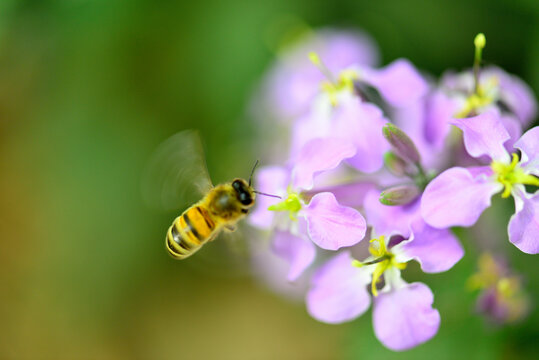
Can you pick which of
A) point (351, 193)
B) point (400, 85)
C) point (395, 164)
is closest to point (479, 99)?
point (400, 85)

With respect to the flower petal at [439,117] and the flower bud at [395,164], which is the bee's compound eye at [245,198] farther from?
the flower petal at [439,117]

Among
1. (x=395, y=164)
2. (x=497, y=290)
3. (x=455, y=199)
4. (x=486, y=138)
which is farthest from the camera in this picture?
(x=497, y=290)

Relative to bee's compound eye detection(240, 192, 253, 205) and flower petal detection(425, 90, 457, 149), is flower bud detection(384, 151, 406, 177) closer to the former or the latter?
flower petal detection(425, 90, 457, 149)

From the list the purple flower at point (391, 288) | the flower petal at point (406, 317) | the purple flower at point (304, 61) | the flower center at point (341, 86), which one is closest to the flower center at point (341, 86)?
the flower center at point (341, 86)

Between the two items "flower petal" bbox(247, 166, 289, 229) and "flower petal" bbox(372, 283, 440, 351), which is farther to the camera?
"flower petal" bbox(247, 166, 289, 229)

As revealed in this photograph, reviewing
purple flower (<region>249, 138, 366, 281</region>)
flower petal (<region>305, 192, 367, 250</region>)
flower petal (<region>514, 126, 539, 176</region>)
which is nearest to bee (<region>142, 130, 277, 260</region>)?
purple flower (<region>249, 138, 366, 281</region>)

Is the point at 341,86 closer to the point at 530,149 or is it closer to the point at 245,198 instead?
the point at 245,198

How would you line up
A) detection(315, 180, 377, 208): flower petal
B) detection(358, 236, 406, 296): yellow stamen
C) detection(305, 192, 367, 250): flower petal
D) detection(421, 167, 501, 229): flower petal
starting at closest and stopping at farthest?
1. detection(421, 167, 501, 229): flower petal
2. detection(305, 192, 367, 250): flower petal
3. detection(358, 236, 406, 296): yellow stamen
4. detection(315, 180, 377, 208): flower petal
